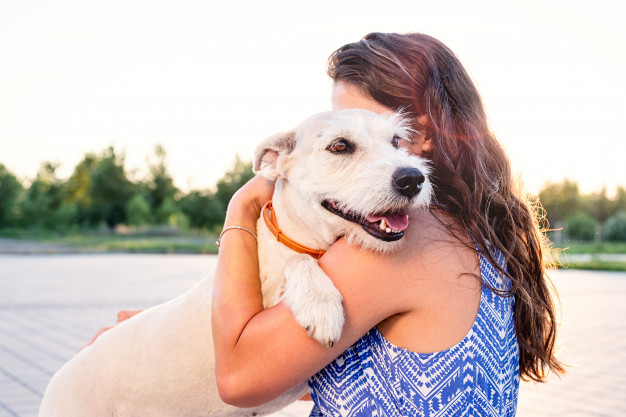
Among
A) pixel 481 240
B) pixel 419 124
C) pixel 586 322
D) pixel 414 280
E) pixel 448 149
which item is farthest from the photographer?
pixel 586 322

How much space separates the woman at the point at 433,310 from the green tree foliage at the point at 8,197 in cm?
4719

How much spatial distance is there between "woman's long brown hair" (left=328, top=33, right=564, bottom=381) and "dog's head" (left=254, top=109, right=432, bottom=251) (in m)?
0.13

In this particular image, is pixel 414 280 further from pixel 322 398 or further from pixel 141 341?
pixel 141 341

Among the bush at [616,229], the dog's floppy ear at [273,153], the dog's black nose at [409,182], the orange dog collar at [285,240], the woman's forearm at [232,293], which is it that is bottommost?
the bush at [616,229]

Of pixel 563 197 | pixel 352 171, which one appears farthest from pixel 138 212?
pixel 352 171

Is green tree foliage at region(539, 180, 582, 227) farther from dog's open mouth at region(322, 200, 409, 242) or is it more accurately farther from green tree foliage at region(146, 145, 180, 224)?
dog's open mouth at region(322, 200, 409, 242)

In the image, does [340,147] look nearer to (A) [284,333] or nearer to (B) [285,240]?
(B) [285,240]

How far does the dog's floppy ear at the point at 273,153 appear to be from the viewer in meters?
2.66

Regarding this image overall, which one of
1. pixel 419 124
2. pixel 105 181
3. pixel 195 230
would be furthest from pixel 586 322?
pixel 105 181

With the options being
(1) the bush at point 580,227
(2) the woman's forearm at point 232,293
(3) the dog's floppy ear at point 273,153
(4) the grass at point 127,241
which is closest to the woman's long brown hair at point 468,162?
(3) the dog's floppy ear at point 273,153

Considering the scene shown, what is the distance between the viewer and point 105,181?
159ft

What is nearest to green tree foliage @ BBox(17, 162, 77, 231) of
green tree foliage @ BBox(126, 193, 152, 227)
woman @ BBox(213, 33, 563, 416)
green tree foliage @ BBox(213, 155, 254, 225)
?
green tree foliage @ BBox(126, 193, 152, 227)

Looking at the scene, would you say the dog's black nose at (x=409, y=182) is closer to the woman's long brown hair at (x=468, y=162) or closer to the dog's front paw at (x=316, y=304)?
the woman's long brown hair at (x=468, y=162)

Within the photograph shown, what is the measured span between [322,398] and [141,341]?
2.77ft
